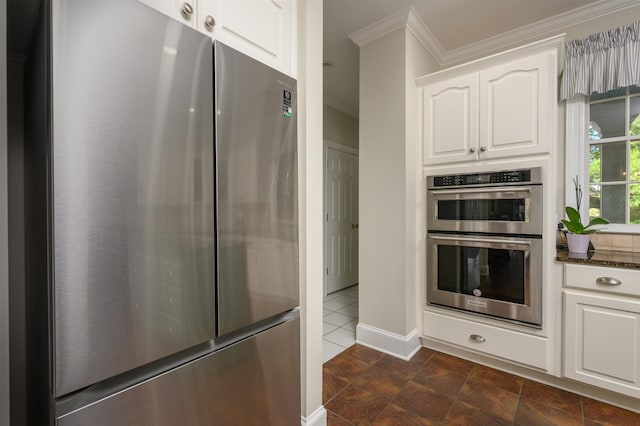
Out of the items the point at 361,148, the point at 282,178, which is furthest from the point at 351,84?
the point at 282,178

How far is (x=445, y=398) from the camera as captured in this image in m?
1.74

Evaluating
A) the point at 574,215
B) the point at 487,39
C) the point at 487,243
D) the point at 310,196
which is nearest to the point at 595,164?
the point at 574,215

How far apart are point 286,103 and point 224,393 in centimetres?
Answer: 106

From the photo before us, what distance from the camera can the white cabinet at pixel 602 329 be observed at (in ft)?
5.14

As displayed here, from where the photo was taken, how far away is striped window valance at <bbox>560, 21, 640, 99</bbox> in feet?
6.25

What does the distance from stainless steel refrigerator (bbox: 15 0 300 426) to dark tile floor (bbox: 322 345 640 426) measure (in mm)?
895

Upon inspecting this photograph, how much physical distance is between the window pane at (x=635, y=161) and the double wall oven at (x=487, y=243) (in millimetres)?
960

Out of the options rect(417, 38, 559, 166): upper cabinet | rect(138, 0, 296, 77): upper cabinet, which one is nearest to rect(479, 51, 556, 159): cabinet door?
rect(417, 38, 559, 166): upper cabinet

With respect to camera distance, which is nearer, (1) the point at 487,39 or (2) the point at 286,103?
(2) the point at 286,103

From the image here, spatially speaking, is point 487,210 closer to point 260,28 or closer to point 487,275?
point 487,275

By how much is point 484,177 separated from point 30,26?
7.75 ft

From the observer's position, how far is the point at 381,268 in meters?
2.36

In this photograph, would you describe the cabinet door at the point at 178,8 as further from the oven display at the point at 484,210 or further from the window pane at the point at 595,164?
the window pane at the point at 595,164

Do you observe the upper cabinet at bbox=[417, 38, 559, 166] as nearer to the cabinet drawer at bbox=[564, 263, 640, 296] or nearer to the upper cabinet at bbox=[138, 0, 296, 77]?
the cabinet drawer at bbox=[564, 263, 640, 296]
